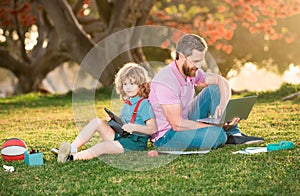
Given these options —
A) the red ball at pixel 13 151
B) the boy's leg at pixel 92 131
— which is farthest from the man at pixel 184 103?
the red ball at pixel 13 151

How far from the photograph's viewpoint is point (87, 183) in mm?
3646

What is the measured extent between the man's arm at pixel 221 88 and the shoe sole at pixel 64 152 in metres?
1.22

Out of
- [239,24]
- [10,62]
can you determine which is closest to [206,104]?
[10,62]

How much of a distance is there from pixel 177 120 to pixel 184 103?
263 mm

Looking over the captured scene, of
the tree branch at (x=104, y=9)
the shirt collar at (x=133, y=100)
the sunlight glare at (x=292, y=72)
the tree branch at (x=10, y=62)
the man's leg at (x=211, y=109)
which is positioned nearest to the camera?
the shirt collar at (x=133, y=100)

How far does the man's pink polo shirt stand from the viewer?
176 inches

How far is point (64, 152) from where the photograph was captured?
429cm

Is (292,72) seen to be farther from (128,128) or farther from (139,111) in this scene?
(128,128)

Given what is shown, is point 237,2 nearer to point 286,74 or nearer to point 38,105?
point 38,105

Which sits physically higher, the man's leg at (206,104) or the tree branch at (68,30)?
the tree branch at (68,30)

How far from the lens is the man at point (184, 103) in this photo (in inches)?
175

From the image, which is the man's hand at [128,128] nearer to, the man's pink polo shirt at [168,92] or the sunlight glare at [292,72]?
the man's pink polo shirt at [168,92]

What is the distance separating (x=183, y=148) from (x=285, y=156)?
2.83 ft

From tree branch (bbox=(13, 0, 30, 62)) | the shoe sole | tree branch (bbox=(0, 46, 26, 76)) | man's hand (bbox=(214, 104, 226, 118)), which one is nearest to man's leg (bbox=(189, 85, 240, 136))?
man's hand (bbox=(214, 104, 226, 118))
